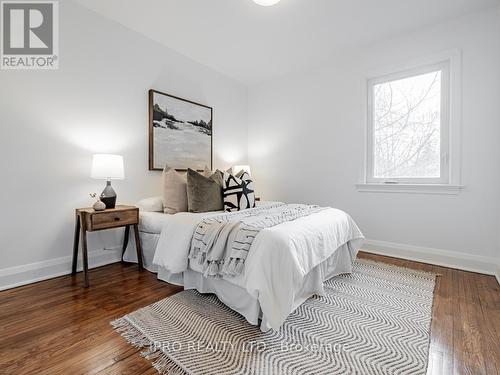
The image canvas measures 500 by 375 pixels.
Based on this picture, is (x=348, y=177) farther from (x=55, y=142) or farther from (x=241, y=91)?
(x=55, y=142)

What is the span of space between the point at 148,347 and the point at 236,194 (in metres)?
1.59

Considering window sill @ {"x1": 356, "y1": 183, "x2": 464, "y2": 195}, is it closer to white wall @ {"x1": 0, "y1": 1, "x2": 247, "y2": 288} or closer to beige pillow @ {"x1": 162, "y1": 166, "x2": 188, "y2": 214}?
beige pillow @ {"x1": 162, "y1": 166, "x2": 188, "y2": 214}

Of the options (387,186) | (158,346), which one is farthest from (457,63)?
(158,346)

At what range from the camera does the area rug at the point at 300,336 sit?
1261 mm

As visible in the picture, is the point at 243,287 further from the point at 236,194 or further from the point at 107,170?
the point at 107,170

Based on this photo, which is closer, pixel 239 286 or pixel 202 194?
pixel 239 286

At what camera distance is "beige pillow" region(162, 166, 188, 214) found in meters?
2.63

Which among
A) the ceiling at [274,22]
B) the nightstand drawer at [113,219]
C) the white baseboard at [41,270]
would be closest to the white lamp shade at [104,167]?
the nightstand drawer at [113,219]

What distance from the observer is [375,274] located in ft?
8.01

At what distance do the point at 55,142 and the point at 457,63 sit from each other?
412cm

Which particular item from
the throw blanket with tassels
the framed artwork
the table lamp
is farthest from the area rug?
the framed artwork

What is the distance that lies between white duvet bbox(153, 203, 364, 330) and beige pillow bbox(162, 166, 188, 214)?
420mm

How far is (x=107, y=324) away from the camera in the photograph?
1580 millimetres

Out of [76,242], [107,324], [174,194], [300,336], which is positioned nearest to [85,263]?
[76,242]
